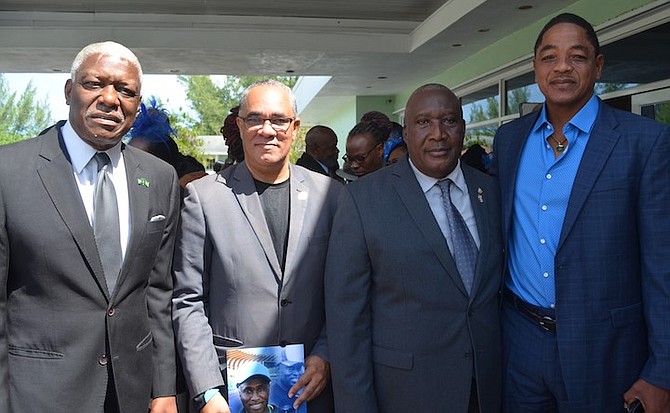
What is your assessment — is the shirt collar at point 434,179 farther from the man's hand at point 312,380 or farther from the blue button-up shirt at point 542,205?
Result: the man's hand at point 312,380

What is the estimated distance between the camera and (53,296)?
2021 mm

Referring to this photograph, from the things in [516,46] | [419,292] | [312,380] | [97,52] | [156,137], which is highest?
[516,46]

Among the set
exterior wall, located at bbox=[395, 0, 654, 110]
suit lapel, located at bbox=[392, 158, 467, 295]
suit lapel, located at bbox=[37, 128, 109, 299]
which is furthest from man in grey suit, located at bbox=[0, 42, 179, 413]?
exterior wall, located at bbox=[395, 0, 654, 110]

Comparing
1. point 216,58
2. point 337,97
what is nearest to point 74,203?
point 216,58

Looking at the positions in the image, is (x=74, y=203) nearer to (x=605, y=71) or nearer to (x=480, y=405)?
(x=480, y=405)

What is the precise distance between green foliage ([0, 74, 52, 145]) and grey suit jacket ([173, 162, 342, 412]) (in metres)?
18.3

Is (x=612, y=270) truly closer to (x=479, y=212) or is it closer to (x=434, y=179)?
(x=479, y=212)

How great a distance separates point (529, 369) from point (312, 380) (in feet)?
3.02

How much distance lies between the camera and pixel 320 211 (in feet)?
8.59

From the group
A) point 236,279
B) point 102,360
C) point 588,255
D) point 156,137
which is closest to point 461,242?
point 588,255

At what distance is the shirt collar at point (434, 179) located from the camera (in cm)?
255

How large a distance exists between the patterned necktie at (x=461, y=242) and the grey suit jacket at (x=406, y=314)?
4 centimetres

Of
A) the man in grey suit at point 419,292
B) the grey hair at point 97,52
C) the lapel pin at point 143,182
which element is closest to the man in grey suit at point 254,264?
the man in grey suit at point 419,292

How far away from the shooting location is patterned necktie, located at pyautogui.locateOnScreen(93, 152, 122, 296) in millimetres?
2102
